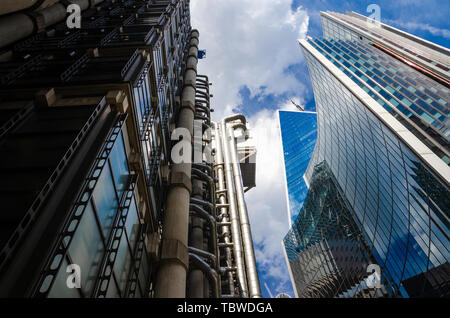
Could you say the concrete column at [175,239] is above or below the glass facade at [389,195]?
below

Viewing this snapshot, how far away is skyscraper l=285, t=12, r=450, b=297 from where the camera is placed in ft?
120

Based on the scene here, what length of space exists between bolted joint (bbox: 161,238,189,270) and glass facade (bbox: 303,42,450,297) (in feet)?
122

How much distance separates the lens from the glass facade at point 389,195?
118 ft

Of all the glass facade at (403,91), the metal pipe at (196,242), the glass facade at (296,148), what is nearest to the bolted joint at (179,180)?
the metal pipe at (196,242)

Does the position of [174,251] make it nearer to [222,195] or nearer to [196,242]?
[196,242]

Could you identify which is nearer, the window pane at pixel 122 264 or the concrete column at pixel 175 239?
the window pane at pixel 122 264

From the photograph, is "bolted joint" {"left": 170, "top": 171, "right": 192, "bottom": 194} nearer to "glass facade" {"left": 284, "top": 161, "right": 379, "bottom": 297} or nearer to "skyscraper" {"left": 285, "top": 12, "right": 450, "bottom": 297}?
"skyscraper" {"left": 285, "top": 12, "right": 450, "bottom": 297}

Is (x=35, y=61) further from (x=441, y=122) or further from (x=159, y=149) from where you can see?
(x=441, y=122)

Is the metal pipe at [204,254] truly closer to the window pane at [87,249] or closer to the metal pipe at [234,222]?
the metal pipe at [234,222]

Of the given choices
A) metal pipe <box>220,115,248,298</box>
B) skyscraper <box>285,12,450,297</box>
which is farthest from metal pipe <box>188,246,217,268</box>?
skyscraper <box>285,12,450,297</box>

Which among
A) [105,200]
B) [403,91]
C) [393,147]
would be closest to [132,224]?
[105,200]

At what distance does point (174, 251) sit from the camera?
11930 millimetres

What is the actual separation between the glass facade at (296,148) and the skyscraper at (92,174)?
365 ft

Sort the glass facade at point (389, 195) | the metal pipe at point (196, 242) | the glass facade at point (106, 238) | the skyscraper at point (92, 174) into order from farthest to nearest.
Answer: the glass facade at point (389, 195), the metal pipe at point (196, 242), the glass facade at point (106, 238), the skyscraper at point (92, 174)
